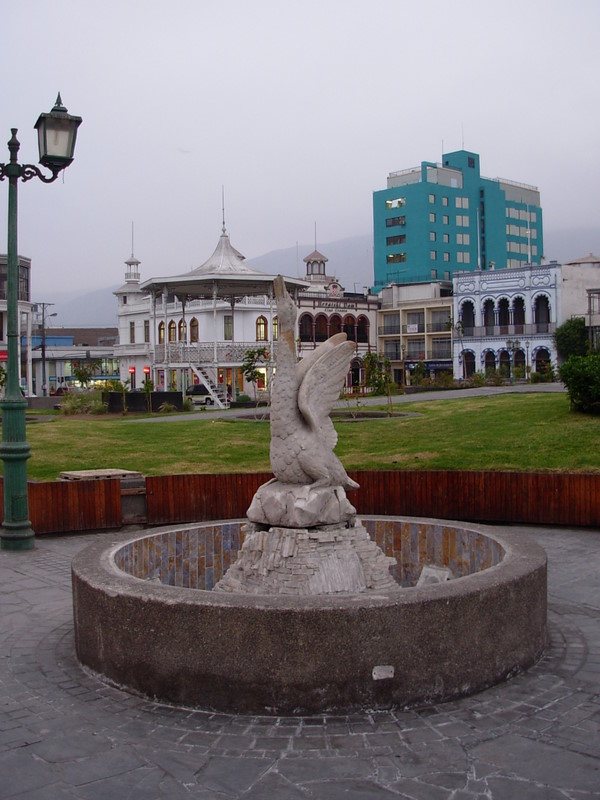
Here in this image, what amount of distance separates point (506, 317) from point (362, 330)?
37.2 ft

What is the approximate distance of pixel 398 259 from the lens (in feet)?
255

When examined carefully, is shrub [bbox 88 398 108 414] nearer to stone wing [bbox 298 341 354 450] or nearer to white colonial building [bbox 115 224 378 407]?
white colonial building [bbox 115 224 378 407]

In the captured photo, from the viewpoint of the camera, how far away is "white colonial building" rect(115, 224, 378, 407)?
38.4 meters

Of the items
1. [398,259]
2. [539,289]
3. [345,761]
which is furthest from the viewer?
[398,259]

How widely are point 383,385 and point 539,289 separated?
29655 mm

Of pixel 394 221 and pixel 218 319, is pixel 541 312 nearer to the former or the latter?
pixel 394 221

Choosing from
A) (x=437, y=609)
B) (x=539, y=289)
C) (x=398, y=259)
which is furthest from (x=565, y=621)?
(x=398, y=259)

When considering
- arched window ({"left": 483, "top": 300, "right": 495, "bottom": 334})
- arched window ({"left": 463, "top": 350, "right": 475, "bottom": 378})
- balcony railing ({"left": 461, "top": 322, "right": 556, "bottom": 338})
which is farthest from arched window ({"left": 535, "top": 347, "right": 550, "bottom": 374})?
arched window ({"left": 463, "top": 350, "right": 475, "bottom": 378})

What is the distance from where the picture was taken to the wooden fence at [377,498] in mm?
13531

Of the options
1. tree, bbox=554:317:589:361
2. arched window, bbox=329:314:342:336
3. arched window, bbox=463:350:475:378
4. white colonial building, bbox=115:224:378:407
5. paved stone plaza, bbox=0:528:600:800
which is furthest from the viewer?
arched window, bbox=463:350:475:378

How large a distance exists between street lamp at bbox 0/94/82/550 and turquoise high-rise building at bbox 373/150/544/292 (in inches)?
2449

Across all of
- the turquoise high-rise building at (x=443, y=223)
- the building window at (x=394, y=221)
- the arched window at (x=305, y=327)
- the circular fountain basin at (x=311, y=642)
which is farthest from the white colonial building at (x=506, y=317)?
the circular fountain basin at (x=311, y=642)

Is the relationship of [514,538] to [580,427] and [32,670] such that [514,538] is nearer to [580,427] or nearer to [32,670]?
[32,670]

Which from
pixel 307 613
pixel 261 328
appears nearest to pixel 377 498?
pixel 307 613
